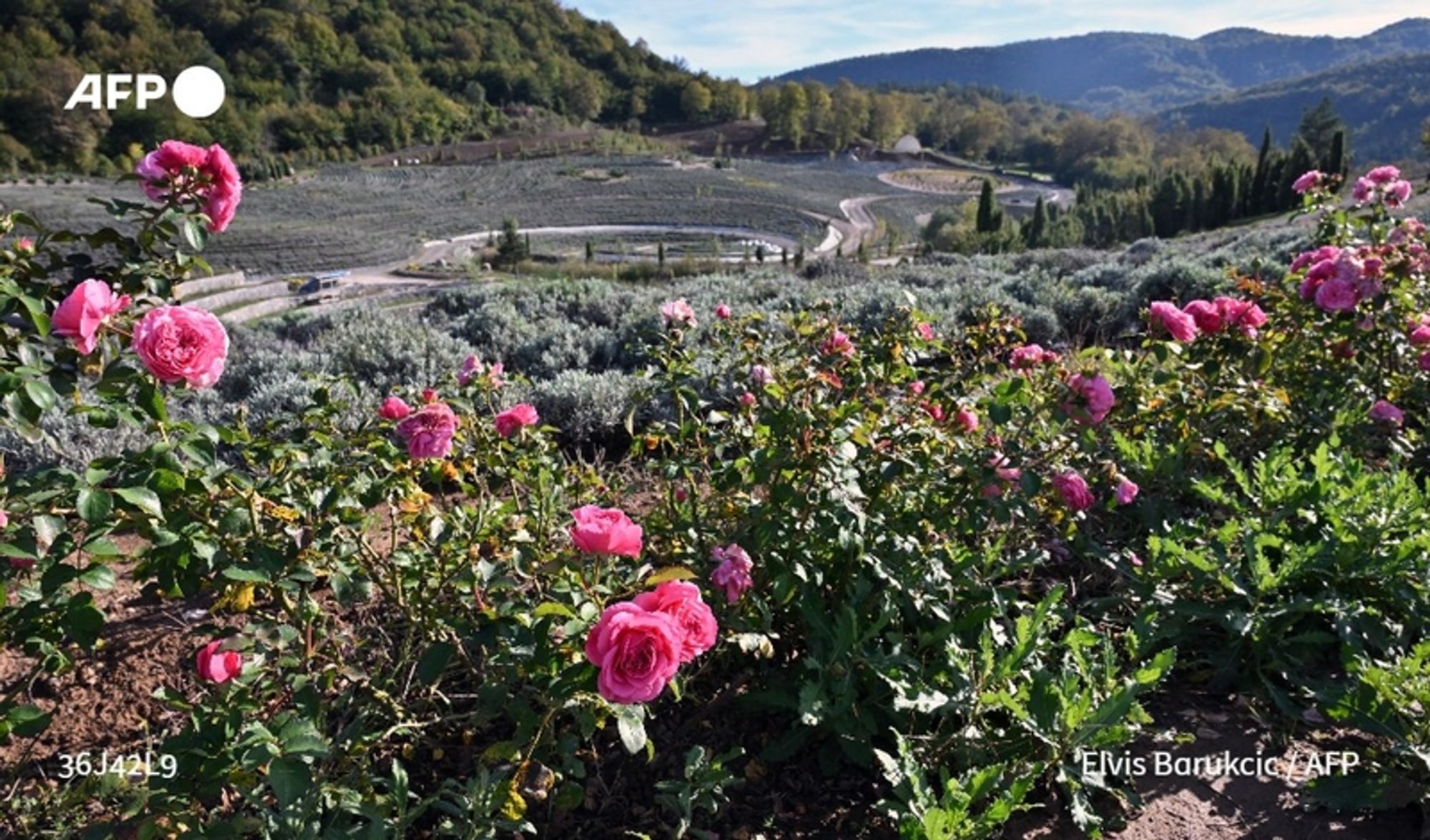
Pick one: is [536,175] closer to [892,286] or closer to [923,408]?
[892,286]

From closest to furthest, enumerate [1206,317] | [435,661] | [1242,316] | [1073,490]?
[435,661] → [1073,490] → [1206,317] → [1242,316]

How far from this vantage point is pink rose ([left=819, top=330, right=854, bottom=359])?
249cm

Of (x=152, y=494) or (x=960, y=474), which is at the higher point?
(x=152, y=494)

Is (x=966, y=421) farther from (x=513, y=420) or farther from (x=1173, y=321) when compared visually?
(x=513, y=420)

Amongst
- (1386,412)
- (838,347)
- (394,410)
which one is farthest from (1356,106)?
(394,410)

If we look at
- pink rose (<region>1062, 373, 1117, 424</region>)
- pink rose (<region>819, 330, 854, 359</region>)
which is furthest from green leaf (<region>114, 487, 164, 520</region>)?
pink rose (<region>1062, 373, 1117, 424</region>)

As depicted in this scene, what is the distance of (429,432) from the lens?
1.86m

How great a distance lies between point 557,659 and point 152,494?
0.76 metres

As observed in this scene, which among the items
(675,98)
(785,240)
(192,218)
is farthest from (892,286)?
(675,98)

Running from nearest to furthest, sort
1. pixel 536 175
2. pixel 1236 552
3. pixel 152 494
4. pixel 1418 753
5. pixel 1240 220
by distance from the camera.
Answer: pixel 152 494 < pixel 1418 753 < pixel 1236 552 < pixel 1240 220 < pixel 536 175

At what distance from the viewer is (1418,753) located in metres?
1.76

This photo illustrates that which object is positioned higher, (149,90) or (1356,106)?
(1356,106)

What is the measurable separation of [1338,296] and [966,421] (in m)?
1.98

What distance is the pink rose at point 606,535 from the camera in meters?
1.49
